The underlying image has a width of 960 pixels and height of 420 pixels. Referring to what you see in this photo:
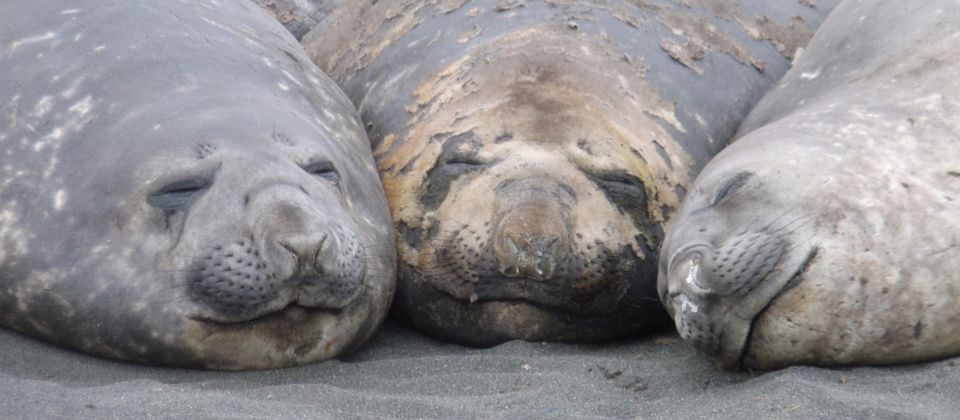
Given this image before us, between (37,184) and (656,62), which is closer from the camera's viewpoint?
(37,184)

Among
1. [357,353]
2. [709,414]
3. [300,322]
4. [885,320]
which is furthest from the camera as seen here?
[357,353]

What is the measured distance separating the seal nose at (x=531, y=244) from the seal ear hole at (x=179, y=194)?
38.7 inches

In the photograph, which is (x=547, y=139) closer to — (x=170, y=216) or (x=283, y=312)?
(x=283, y=312)

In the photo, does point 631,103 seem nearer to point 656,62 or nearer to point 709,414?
point 656,62

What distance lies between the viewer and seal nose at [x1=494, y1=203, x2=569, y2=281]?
4441 mm

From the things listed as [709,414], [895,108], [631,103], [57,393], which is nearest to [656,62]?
[631,103]

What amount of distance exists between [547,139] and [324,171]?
2.71 ft

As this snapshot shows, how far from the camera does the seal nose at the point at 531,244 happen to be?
4.44 metres

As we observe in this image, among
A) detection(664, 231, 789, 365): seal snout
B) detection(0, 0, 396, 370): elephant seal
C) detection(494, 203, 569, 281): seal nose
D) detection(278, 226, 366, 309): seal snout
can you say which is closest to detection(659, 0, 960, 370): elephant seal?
detection(664, 231, 789, 365): seal snout

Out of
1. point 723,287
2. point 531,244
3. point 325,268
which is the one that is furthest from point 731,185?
point 325,268

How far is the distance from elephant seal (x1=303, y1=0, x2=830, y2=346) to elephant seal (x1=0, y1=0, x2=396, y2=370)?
287mm

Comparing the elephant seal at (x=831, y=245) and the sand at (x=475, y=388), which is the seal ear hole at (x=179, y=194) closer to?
the sand at (x=475, y=388)

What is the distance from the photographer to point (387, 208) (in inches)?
190

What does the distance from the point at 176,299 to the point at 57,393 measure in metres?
0.46
